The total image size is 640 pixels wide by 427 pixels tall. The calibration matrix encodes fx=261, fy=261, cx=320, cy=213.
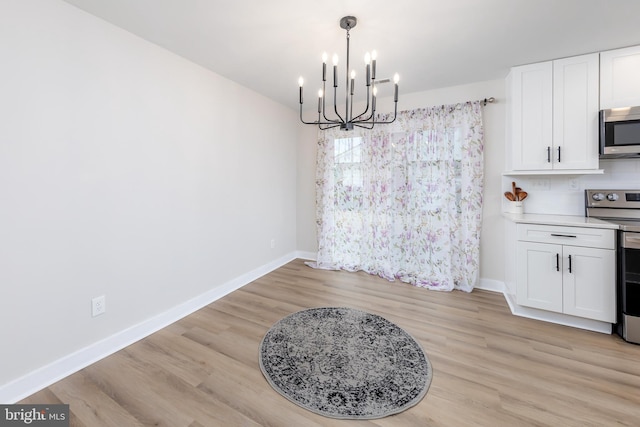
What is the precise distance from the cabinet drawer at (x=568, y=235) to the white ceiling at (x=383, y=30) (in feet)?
5.38

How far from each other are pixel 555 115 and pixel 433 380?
2.78 m

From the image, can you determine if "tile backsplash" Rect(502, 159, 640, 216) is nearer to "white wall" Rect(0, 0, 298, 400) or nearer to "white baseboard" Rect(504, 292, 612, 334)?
"white baseboard" Rect(504, 292, 612, 334)

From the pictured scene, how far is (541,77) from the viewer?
265 cm

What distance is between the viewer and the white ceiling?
72.1 inches

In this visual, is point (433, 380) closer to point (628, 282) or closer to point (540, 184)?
point (628, 282)

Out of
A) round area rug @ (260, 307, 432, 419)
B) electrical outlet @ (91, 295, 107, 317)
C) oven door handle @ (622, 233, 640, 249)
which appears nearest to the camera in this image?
round area rug @ (260, 307, 432, 419)

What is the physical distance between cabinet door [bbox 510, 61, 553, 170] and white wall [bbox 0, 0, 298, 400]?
317 centimetres

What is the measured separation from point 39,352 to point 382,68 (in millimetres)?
3674

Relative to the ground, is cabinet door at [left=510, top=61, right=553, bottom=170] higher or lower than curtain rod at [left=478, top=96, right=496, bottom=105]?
lower

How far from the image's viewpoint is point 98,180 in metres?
1.99

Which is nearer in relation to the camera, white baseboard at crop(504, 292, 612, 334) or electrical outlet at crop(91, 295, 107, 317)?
electrical outlet at crop(91, 295, 107, 317)

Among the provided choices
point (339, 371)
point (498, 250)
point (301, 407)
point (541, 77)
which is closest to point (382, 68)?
point (541, 77)

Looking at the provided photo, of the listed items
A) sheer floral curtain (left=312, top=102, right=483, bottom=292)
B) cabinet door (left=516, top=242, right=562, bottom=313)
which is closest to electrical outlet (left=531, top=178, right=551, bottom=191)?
sheer floral curtain (left=312, top=102, right=483, bottom=292)

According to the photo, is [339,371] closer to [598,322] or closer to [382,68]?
[598,322]
